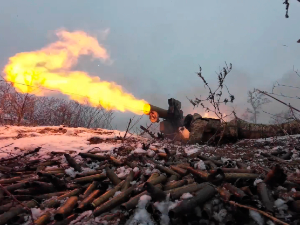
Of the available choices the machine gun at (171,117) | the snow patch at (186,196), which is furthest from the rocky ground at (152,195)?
the machine gun at (171,117)

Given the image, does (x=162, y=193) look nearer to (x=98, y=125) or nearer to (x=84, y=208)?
(x=84, y=208)

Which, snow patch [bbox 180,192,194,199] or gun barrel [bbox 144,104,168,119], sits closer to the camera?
snow patch [bbox 180,192,194,199]

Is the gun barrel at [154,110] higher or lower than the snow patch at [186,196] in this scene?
higher

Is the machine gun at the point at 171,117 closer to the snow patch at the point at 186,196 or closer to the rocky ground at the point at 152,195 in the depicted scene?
the rocky ground at the point at 152,195

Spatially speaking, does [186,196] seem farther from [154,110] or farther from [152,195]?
[154,110]

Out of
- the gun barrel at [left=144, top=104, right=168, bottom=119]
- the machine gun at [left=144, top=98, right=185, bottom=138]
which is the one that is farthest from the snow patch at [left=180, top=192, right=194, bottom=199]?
the machine gun at [left=144, top=98, right=185, bottom=138]

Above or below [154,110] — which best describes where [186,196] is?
below

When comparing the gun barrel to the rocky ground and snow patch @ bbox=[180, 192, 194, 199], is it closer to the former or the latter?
the rocky ground

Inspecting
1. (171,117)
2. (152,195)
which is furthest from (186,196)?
(171,117)

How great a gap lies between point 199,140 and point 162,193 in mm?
6772

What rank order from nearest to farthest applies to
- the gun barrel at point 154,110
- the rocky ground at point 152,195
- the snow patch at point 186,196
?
the rocky ground at point 152,195, the snow patch at point 186,196, the gun barrel at point 154,110

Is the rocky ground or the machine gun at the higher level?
the machine gun

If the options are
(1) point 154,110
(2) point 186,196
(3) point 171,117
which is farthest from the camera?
(3) point 171,117

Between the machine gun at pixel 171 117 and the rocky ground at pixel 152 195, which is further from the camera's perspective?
the machine gun at pixel 171 117
